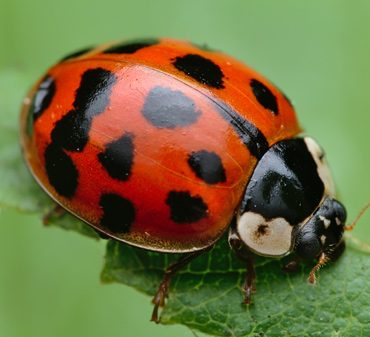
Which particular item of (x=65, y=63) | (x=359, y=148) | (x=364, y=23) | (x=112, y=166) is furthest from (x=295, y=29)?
(x=112, y=166)

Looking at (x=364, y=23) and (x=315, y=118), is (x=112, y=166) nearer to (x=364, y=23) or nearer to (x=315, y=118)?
(x=315, y=118)

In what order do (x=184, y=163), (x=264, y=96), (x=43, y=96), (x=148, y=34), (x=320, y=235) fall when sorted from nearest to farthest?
(x=184, y=163), (x=320, y=235), (x=264, y=96), (x=43, y=96), (x=148, y=34)

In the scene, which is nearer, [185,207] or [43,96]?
[185,207]

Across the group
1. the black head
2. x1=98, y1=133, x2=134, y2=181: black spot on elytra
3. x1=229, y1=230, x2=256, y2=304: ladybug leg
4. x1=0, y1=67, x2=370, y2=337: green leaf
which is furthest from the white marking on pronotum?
x1=98, y1=133, x2=134, y2=181: black spot on elytra

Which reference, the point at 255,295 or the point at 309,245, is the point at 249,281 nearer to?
the point at 255,295

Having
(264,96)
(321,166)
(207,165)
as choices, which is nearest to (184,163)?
(207,165)

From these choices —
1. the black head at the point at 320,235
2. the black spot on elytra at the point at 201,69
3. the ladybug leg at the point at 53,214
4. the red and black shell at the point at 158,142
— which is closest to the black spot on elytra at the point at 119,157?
the red and black shell at the point at 158,142

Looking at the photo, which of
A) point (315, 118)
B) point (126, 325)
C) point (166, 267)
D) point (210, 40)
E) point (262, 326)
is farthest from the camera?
point (210, 40)

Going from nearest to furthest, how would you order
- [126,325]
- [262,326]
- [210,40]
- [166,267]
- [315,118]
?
1. [262,326]
2. [166,267]
3. [126,325]
4. [315,118]
5. [210,40]
